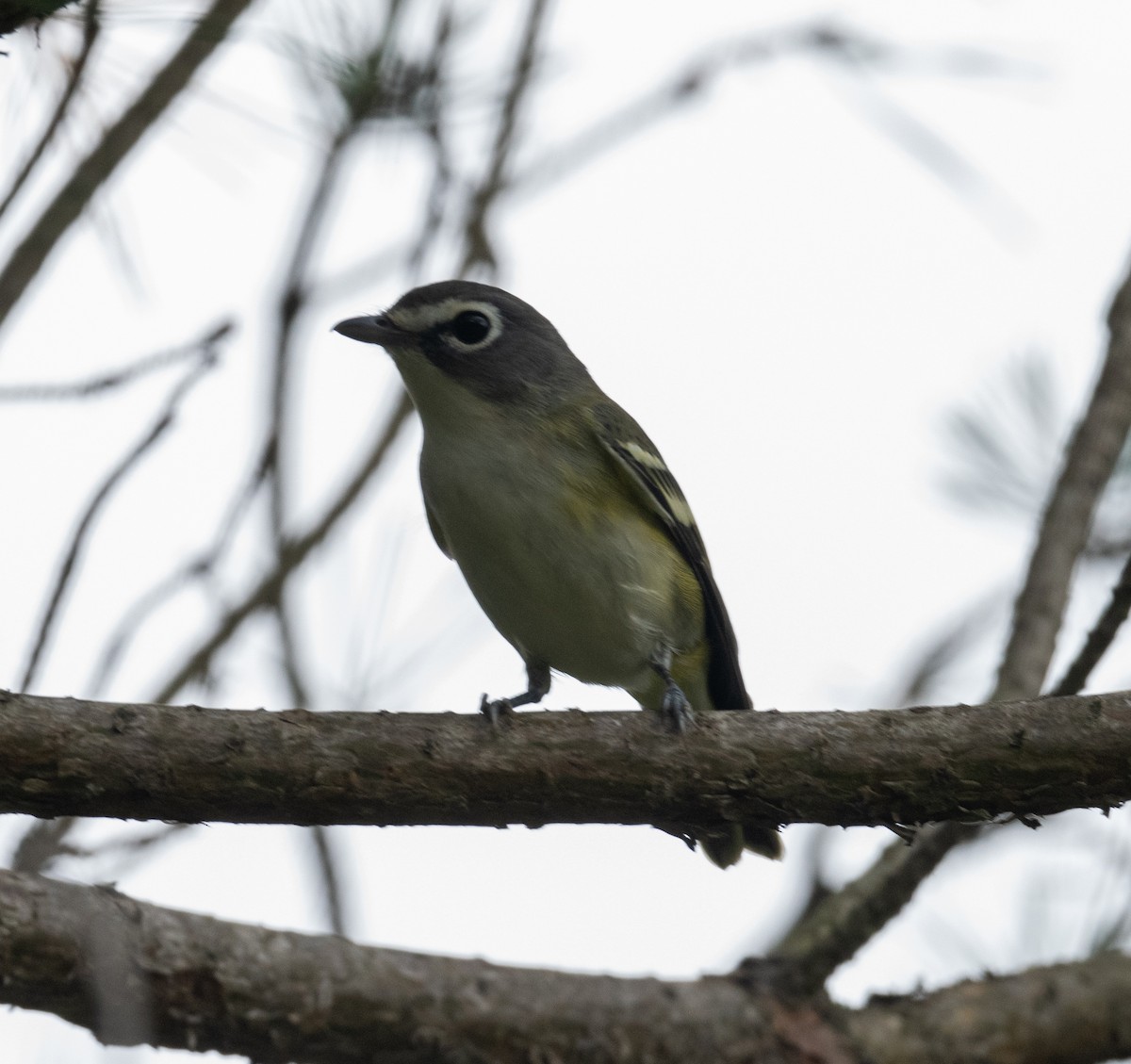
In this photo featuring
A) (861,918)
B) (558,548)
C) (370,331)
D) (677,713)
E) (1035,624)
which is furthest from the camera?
(370,331)

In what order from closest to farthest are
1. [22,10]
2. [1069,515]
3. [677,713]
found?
[22,10], [677,713], [1069,515]

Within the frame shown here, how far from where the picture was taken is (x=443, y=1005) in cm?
378

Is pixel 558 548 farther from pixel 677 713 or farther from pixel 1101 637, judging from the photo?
pixel 1101 637

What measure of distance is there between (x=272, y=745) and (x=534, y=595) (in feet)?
5.04

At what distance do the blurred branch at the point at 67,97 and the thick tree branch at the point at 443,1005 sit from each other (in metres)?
1.67

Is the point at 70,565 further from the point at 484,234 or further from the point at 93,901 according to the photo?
the point at 484,234

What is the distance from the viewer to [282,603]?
4.78 meters

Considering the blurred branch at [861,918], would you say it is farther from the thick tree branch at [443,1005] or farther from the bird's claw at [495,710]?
the bird's claw at [495,710]

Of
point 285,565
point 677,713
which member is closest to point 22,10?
point 285,565

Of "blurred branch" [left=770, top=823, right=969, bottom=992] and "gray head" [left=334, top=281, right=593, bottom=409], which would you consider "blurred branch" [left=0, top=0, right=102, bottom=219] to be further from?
"blurred branch" [left=770, top=823, right=969, bottom=992]

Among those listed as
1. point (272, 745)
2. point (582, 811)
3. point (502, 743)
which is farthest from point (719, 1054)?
point (272, 745)

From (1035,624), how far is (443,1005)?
2.63 m

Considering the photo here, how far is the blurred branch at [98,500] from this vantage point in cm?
373

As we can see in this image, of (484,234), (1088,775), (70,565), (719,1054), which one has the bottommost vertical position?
(719,1054)
